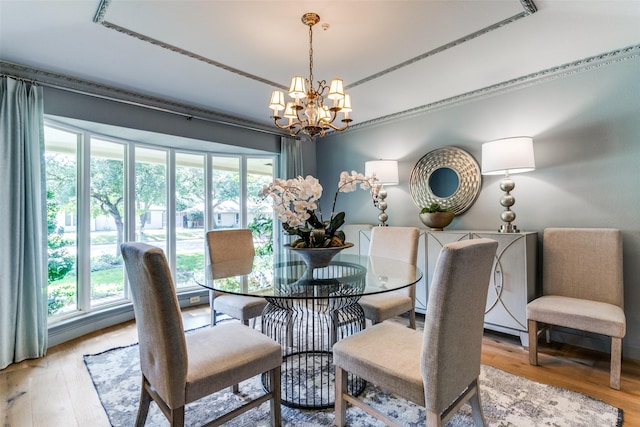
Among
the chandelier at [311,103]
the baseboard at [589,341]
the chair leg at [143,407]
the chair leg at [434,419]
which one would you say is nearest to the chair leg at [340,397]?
the chair leg at [434,419]

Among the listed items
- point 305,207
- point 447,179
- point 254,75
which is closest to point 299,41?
point 254,75

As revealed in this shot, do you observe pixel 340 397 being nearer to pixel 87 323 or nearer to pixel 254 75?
pixel 254 75

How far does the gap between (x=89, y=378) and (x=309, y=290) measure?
1818 mm

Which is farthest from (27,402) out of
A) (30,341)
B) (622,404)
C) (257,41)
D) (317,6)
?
(622,404)

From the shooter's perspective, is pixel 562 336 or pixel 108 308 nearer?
pixel 562 336

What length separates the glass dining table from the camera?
175cm

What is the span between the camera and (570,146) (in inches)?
109

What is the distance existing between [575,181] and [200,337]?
3.20 meters

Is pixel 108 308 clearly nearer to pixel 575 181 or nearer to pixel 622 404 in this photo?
pixel 622 404

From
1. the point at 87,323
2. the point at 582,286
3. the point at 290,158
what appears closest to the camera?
the point at 582,286

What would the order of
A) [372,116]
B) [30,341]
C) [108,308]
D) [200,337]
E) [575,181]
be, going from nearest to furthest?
[200,337]
[30,341]
[575,181]
[108,308]
[372,116]

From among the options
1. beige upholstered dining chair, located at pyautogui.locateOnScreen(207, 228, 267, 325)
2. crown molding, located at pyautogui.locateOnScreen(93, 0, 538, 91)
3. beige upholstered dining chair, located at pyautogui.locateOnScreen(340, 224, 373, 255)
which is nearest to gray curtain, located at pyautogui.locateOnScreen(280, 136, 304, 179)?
beige upholstered dining chair, located at pyautogui.locateOnScreen(340, 224, 373, 255)

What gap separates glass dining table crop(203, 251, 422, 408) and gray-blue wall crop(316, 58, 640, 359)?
61.0 inches

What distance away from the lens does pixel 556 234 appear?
2.66 meters
